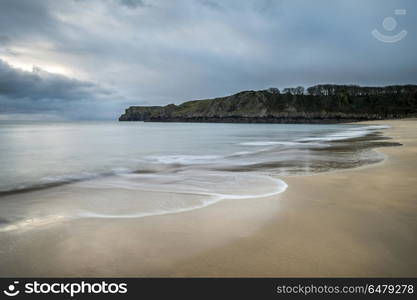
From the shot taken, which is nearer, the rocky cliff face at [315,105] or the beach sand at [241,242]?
the beach sand at [241,242]

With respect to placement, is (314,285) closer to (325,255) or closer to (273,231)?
(325,255)

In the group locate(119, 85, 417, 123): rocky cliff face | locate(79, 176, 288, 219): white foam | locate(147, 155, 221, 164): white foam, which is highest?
locate(119, 85, 417, 123): rocky cliff face

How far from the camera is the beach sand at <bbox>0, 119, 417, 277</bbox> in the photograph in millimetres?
2249

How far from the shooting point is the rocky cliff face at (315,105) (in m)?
117

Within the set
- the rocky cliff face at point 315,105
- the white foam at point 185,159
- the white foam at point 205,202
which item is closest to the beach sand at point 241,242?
the white foam at point 205,202

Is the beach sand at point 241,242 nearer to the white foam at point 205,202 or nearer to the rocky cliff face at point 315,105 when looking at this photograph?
the white foam at point 205,202

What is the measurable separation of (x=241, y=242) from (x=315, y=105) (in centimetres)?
13523

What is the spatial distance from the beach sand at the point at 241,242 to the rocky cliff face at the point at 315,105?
11583 cm

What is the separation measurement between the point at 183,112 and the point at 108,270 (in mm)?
Answer: 158682

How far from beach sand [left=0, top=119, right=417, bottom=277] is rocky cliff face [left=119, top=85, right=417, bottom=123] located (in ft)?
380

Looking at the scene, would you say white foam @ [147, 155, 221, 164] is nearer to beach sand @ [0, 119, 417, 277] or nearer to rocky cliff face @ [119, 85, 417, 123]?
beach sand @ [0, 119, 417, 277]

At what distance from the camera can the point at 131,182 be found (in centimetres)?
619

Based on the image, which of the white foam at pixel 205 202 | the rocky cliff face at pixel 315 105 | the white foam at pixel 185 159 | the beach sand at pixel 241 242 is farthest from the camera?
the rocky cliff face at pixel 315 105

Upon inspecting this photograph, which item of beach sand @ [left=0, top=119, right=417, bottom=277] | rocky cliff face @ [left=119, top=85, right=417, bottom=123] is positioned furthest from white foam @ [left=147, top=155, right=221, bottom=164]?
rocky cliff face @ [left=119, top=85, right=417, bottom=123]
